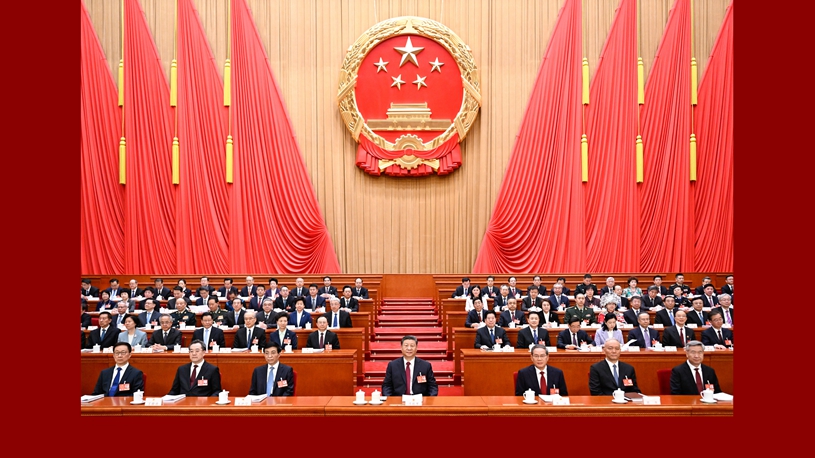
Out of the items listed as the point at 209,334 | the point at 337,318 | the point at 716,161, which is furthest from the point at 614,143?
the point at 209,334

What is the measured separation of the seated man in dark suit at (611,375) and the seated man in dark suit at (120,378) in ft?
11.5

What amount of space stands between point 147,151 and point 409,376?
26.6 feet

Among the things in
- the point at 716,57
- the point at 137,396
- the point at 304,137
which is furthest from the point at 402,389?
the point at 716,57

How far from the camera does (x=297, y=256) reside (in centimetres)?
1180

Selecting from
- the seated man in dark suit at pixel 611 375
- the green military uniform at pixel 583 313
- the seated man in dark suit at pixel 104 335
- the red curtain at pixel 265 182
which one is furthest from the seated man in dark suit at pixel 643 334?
the red curtain at pixel 265 182

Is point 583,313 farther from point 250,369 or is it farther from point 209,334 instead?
point 209,334

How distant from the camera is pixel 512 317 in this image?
779 cm

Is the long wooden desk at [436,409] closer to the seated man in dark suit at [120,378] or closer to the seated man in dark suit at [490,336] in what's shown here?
the seated man in dark suit at [120,378]

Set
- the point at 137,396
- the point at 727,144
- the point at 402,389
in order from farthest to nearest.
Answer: the point at 727,144, the point at 402,389, the point at 137,396

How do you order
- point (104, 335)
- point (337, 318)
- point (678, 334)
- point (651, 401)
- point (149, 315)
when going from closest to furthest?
point (651, 401), point (678, 334), point (104, 335), point (337, 318), point (149, 315)

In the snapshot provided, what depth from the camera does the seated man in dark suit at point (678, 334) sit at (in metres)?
6.57

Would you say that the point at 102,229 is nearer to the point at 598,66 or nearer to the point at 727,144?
the point at 598,66

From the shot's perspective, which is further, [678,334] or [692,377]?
[678,334]

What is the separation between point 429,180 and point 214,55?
433 centimetres
